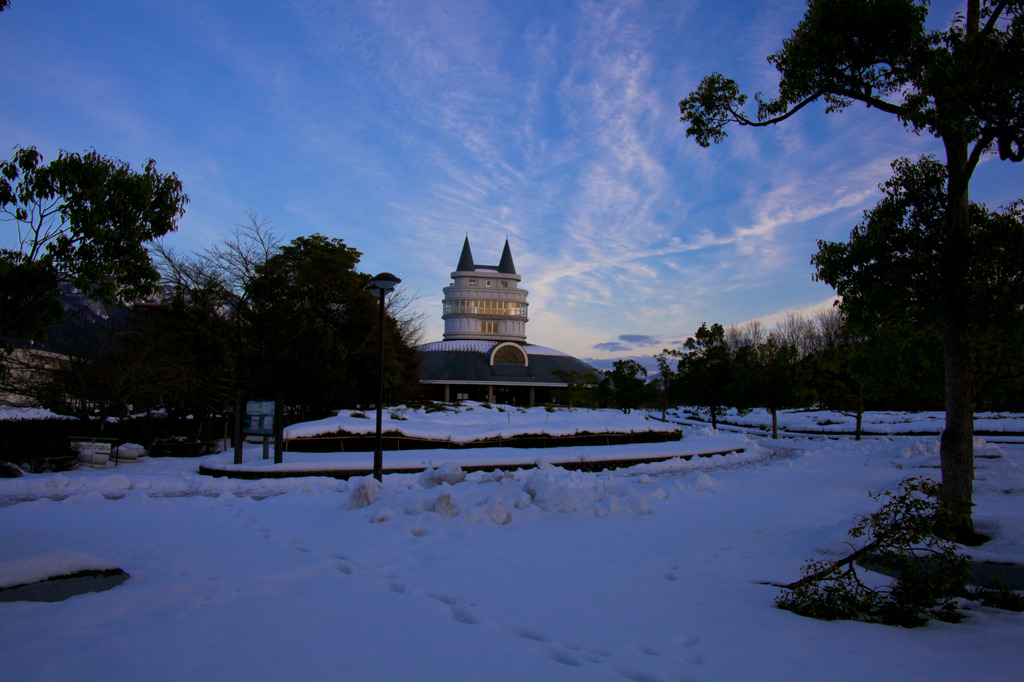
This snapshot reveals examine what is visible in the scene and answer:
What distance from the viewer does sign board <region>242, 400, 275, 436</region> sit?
48.7ft

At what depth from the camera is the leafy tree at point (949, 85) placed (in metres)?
6.59

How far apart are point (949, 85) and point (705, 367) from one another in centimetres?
2677

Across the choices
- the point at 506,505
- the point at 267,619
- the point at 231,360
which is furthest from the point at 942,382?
the point at 231,360

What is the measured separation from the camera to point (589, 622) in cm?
442

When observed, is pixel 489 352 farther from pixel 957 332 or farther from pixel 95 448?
pixel 957 332

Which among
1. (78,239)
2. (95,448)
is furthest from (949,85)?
(95,448)

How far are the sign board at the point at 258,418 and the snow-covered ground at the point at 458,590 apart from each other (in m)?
4.55

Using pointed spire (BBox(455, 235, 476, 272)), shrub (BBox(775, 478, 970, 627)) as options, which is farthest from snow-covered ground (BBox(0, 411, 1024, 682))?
pointed spire (BBox(455, 235, 476, 272))

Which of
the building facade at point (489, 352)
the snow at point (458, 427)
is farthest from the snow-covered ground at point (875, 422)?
the snow at point (458, 427)

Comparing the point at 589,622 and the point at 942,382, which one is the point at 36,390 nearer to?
the point at 589,622

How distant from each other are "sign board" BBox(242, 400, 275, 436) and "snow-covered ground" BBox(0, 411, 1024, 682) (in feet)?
14.9

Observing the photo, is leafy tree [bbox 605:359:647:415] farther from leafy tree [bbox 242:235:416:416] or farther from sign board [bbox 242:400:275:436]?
sign board [bbox 242:400:275:436]

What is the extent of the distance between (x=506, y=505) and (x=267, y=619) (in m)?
4.83

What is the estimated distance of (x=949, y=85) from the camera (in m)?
6.61
